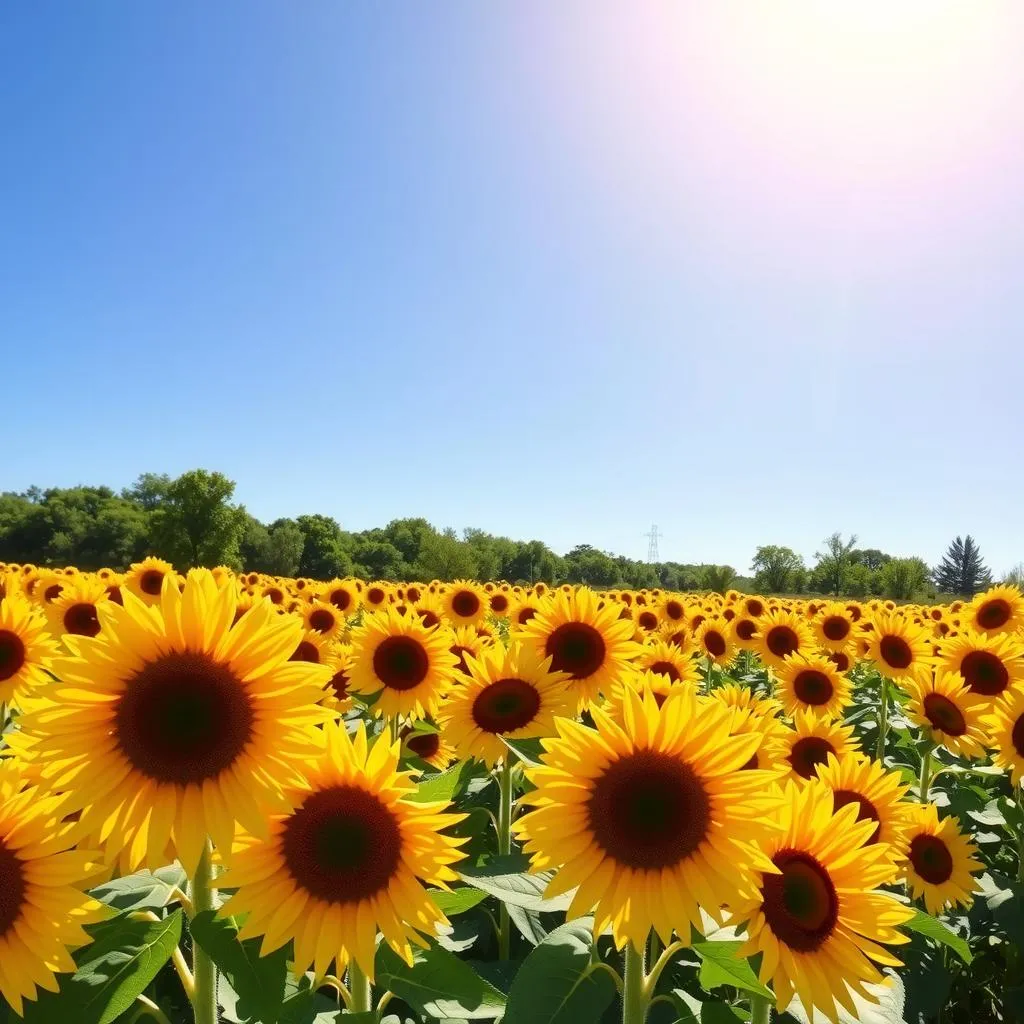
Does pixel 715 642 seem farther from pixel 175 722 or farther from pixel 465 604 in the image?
pixel 175 722

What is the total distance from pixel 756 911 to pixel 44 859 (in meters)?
2.03

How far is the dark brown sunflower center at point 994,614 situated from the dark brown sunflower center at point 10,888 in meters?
12.7

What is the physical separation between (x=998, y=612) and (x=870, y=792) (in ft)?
32.3

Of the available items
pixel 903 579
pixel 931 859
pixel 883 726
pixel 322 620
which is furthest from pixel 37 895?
pixel 903 579

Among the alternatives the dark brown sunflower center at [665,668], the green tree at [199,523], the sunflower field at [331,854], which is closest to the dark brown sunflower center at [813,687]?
the dark brown sunflower center at [665,668]

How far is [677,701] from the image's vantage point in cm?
217

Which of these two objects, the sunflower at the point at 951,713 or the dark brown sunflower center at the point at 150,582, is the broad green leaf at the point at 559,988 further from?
the dark brown sunflower center at the point at 150,582

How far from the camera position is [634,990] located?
230cm

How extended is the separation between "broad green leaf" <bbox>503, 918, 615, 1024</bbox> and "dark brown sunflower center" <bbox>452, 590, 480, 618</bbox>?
9.64 m

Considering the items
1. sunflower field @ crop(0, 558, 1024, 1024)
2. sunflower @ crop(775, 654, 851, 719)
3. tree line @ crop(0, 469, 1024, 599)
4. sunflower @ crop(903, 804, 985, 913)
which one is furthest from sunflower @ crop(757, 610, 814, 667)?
tree line @ crop(0, 469, 1024, 599)

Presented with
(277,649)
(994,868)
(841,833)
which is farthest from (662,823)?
(994,868)

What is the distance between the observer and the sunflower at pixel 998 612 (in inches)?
431

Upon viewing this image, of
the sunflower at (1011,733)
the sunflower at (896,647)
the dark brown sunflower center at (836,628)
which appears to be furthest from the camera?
the dark brown sunflower center at (836,628)

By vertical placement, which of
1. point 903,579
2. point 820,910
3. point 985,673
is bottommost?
point 820,910
